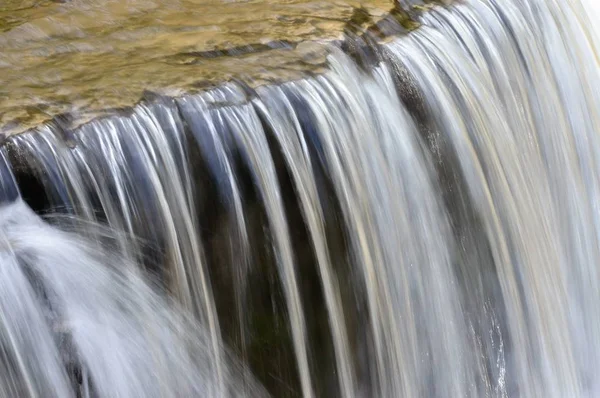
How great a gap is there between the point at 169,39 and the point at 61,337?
1.28 m

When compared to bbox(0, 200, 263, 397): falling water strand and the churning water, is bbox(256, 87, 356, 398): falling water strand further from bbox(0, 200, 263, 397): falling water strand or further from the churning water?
bbox(0, 200, 263, 397): falling water strand

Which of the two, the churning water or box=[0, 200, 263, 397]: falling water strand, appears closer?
box=[0, 200, 263, 397]: falling water strand

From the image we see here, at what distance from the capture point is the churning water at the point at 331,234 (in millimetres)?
2803

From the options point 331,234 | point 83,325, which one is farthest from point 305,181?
point 83,325

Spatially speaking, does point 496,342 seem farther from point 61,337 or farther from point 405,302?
point 61,337

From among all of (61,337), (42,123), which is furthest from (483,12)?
(61,337)

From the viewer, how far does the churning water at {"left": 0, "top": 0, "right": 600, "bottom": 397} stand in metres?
2.80

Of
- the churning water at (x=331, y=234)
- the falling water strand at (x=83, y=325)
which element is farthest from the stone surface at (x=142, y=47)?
the falling water strand at (x=83, y=325)

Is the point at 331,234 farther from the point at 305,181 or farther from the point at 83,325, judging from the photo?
the point at 83,325

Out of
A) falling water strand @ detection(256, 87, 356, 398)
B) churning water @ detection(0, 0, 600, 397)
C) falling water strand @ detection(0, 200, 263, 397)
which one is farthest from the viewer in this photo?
falling water strand @ detection(256, 87, 356, 398)

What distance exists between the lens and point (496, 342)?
377 cm

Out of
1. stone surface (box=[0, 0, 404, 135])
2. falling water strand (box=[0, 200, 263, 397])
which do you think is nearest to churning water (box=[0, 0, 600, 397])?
falling water strand (box=[0, 200, 263, 397])

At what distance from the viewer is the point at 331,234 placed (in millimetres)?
3234

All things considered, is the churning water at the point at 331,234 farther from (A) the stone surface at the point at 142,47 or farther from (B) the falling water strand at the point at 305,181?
(A) the stone surface at the point at 142,47
